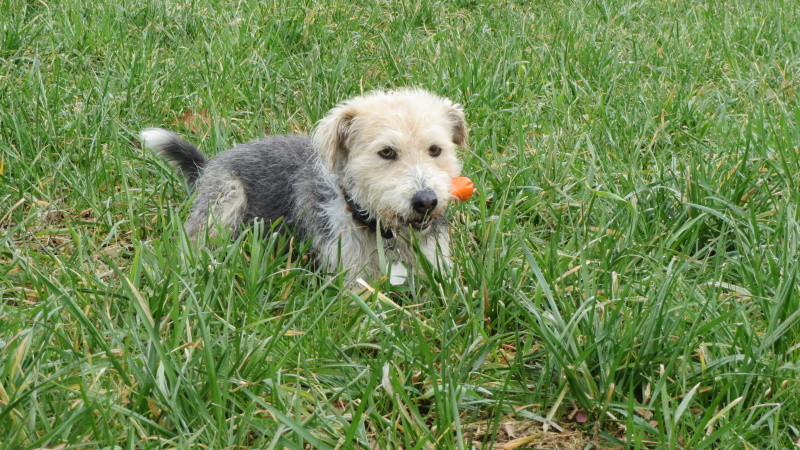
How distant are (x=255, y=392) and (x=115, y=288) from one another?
799 mm

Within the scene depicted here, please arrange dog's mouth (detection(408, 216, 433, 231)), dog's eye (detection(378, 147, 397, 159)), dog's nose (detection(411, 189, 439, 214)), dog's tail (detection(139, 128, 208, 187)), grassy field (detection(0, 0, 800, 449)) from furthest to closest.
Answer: dog's tail (detection(139, 128, 208, 187)) < dog's eye (detection(378, 147, 397, 159)) < dog's mouth (detection(408, 216, 433, 231)) < dog's nose (detection(411, 189, 439, 214)) < grassy field (detection(0, 0, 800, 449))

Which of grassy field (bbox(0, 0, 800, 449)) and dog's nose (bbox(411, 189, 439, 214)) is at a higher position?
dog's nose (bbox(411, 189, 439, 214))

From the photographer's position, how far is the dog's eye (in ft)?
14.7

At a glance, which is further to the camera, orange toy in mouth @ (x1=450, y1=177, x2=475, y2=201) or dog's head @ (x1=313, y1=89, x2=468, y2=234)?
orange toy in mouth @ (x1=450, y1=177, x2=475, y2=201)

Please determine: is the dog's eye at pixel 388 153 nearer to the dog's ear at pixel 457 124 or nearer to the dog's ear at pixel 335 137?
the dog's ear at pixel 335 137

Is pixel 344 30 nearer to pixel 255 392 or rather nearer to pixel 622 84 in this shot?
pixel 622 84

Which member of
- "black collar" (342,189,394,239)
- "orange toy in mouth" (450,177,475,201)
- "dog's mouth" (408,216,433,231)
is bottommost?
"black collar" (342,189,394,239)

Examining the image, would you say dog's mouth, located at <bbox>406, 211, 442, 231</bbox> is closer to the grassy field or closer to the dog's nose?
the dog's nose

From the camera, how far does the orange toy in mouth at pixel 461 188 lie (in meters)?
4.61

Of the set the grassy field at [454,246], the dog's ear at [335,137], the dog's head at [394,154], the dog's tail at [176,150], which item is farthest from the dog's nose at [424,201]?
the dog's tail at [176,150]

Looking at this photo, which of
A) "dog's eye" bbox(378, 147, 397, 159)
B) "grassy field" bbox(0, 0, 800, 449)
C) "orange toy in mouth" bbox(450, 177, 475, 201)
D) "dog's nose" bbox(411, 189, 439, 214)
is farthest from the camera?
"orange toy in mouth" bbox(450, 177, 475, 201)

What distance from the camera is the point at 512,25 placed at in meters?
7.29

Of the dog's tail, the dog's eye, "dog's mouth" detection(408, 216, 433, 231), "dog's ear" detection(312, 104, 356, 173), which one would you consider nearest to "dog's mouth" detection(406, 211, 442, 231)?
"dog's mouth" detection(408, 216, 433, 231)

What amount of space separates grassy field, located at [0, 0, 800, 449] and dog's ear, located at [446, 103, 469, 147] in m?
0.30
